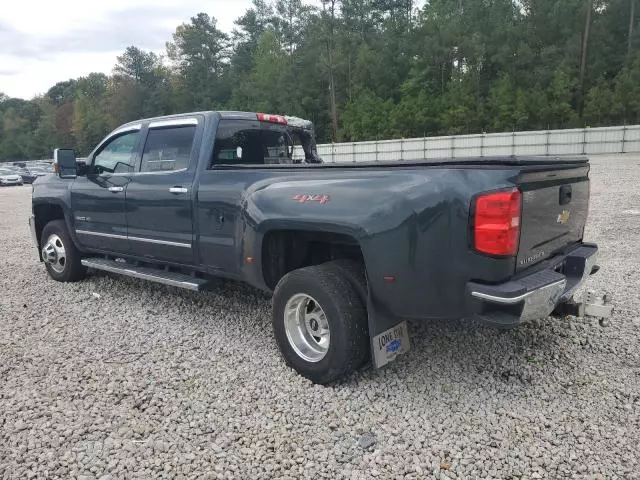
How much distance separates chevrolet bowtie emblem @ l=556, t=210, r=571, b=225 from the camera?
11.3 ft

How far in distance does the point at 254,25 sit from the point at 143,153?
8120cm

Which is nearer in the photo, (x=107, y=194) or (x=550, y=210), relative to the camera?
(x=550, y=210)

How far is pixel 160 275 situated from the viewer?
473cm

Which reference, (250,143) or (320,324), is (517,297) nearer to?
(320,324)

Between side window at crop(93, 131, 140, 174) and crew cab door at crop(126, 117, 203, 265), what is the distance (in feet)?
0.75

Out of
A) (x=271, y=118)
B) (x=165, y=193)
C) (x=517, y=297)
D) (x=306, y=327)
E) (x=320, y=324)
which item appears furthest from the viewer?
(x=271, y=118)

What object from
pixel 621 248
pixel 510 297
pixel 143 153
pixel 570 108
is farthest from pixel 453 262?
pixel 570 108

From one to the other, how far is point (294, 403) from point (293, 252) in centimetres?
117

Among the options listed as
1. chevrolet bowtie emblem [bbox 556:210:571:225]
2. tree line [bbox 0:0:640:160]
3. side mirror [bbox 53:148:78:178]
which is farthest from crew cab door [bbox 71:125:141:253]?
tree line [bbox 0:0:640:160]

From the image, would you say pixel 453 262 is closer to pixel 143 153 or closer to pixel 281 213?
pixel 281 213

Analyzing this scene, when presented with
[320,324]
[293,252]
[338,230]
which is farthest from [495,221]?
[293,252]

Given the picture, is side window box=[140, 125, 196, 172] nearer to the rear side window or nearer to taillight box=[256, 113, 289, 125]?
the rear side window

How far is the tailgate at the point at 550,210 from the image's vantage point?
2.95 meters

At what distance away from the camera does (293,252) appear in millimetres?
3947
